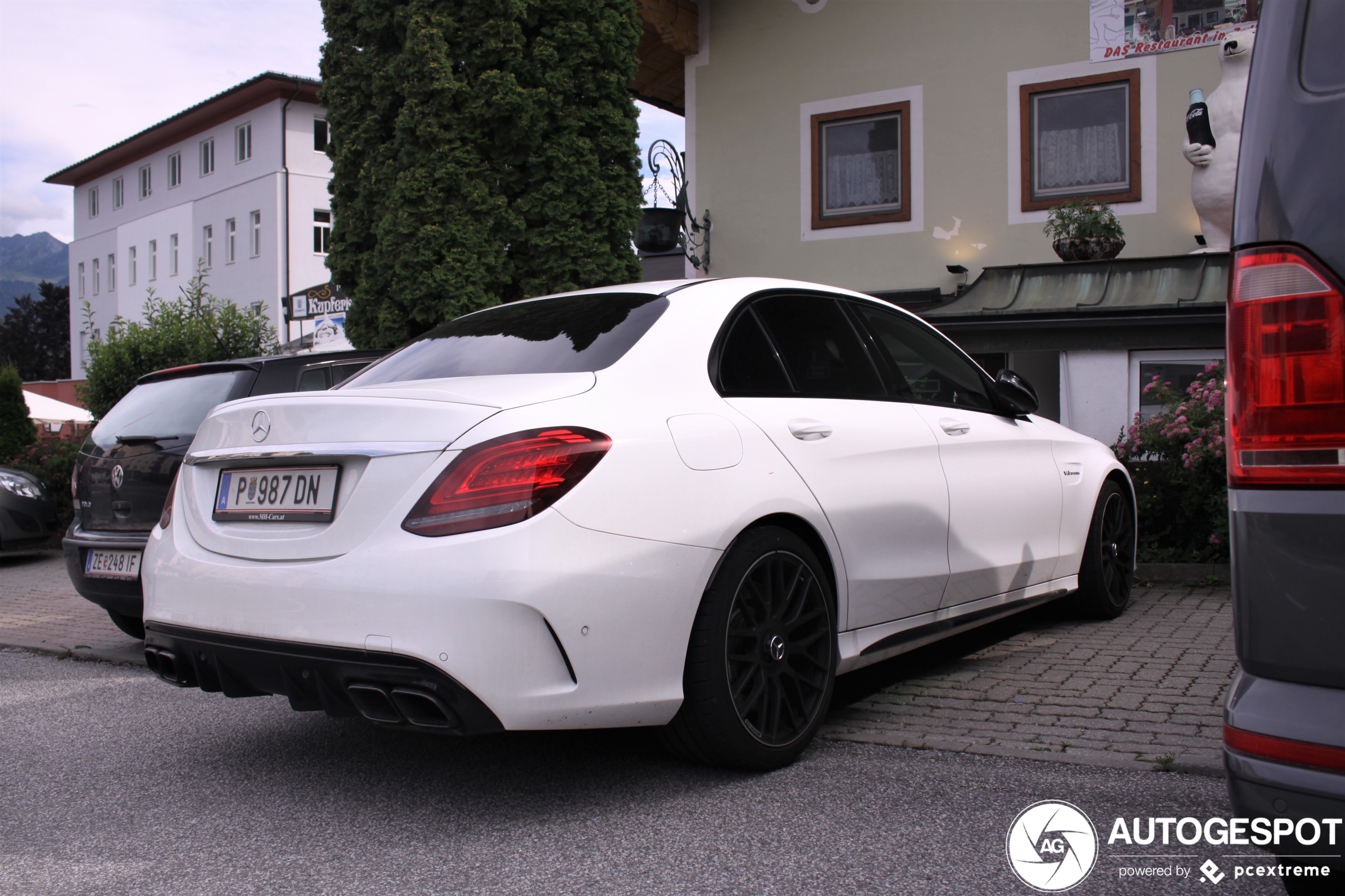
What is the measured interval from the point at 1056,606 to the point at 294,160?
35686 mm

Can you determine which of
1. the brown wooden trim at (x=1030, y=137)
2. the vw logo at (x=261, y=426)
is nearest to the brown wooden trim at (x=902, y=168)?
the brown wooden trim at (x=1030, y=137)

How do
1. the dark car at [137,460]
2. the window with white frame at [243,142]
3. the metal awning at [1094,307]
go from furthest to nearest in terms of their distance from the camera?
the window with white frame at [243,142]
the metal awning at [1094,307]
the dark car at [137,460]

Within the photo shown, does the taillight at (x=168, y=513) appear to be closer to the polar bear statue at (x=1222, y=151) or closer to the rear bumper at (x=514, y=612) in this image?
the rear bumper at (x=514, y=612)

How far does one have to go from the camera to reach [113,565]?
17.6 feet

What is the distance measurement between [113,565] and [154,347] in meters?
6.88

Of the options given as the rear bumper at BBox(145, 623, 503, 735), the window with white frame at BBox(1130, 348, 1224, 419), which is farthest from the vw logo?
the window with white frame at BBox(1130, 348, 1224, 419)

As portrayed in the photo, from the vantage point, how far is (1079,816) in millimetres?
3033

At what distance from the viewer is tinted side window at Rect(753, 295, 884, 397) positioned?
392 cm

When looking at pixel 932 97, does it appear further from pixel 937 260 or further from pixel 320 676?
pixel 320 676

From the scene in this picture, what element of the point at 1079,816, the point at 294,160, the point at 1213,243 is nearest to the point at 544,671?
the point at 1079,816

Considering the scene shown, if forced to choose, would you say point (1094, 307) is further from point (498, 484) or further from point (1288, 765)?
point (1288, 765)

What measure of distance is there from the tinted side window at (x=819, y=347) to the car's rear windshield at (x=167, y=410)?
9.89 ft

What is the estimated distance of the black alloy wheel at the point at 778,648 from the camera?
3.31m

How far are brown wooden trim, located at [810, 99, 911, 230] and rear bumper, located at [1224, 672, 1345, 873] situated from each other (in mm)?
11023
